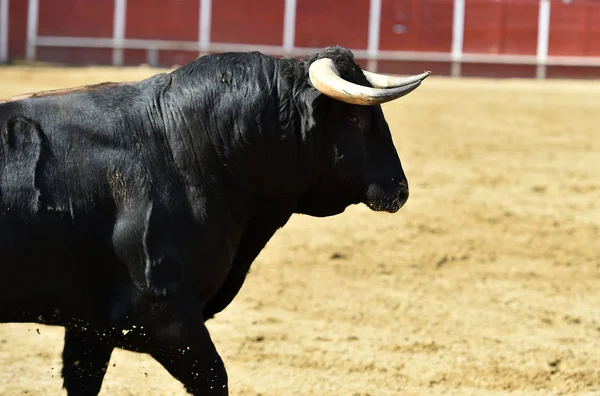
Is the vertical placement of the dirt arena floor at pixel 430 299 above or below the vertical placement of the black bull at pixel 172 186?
below

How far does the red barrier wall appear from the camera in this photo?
1752 centimetres

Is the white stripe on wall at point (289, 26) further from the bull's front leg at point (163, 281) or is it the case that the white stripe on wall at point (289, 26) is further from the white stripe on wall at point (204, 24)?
the bull's front leg at point (163, 281)

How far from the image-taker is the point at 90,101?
334 cm

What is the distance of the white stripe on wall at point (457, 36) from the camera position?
1756 cm

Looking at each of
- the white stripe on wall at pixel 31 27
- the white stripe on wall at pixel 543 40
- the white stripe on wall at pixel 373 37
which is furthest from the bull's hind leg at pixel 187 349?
the white stripe on wall at pixel 543 40

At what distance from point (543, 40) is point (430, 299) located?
41.6ft

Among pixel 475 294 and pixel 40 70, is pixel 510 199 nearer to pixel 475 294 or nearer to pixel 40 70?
pixel 475 294

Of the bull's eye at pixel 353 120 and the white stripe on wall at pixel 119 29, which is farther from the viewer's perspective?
the white stripe on wall at pixel 119 29

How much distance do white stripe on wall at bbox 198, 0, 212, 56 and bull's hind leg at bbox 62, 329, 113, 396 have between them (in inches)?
565

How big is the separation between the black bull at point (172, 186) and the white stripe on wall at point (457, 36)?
14406 millimetres

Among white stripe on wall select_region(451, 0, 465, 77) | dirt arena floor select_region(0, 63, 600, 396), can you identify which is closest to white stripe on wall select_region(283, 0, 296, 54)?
white stripe on wall select_region(451, 0, 465, 77)

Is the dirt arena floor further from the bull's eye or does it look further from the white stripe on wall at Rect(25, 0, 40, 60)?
the white stripe on wall at Rect(25, 0, 40, 60)

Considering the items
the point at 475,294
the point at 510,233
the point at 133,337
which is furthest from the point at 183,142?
the point at 510,233

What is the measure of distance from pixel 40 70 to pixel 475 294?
36.1 feet
